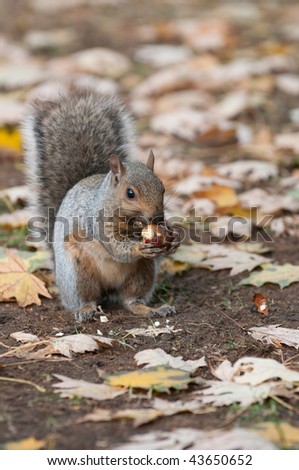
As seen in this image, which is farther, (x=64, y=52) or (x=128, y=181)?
(x=64, y=52)

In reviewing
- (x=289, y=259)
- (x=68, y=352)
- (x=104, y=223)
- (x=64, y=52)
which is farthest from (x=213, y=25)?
(x=68, y=352)

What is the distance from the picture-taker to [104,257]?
3.62m

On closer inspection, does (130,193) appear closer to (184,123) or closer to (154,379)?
(154,379)

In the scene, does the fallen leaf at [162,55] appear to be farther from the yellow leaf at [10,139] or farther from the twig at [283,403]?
the twig at [283,403]

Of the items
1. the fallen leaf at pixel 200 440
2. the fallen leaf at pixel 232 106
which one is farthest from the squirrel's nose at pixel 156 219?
the fallen leaf at pixel 232 106

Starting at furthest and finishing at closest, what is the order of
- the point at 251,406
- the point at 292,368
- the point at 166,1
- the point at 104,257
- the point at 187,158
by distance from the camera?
the point at 166,1 → the point at 187,158 → the point at 104,257 → the point at 292,368 → the point at 251,406

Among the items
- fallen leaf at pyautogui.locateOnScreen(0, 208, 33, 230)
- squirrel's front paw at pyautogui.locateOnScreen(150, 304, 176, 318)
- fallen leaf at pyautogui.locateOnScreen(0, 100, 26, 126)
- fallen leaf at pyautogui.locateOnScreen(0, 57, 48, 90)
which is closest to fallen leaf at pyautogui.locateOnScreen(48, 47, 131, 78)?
fallen leaf at pyautogui.locateOnScreen(0, 57, 48, 90)

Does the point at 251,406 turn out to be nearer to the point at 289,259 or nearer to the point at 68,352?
the point at 68,352

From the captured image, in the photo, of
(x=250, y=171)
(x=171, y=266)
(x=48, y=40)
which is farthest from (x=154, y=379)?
(x=48, y=40)

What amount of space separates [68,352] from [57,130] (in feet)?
4.39

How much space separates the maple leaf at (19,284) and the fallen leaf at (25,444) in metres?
1.27

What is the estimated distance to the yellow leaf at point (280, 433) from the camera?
7.73 feet
